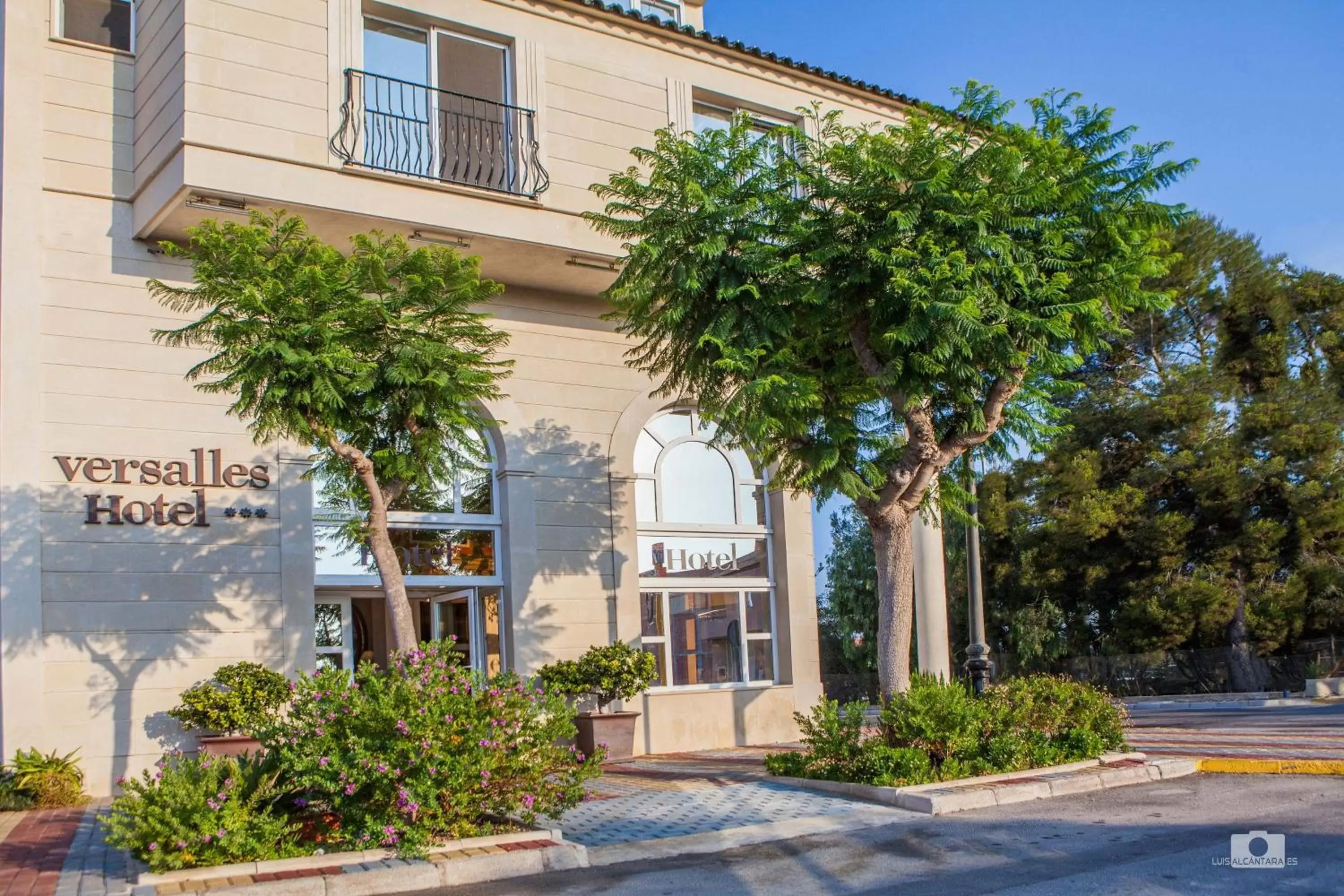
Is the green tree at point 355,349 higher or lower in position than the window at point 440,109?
lower

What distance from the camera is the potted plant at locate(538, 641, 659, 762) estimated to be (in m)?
14.6

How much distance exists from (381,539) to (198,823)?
3.47 metres

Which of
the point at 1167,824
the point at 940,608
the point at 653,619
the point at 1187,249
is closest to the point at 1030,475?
the point at 1187,249

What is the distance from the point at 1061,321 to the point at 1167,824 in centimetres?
438

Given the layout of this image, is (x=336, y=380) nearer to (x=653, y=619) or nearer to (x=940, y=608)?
(x=653, y=619)

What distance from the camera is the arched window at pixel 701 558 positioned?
16672 millimetres

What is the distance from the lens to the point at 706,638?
17000 millimetres

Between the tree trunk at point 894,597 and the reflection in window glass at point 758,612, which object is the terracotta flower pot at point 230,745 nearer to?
the tree trunk at point 894,597

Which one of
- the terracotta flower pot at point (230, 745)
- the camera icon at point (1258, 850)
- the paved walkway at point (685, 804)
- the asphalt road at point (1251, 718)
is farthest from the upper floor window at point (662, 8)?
the camera icon at point (1258, 850)

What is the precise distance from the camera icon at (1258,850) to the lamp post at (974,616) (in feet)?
15.0

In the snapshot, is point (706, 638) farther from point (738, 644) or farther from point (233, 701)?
point (233, 701)

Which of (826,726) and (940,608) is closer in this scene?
(826,726)

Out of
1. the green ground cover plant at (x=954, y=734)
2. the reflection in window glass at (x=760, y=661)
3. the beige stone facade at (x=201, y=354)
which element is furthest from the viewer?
the reflection in window glass at (x=760, y=661)

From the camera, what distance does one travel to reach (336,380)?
1038 centimetres
